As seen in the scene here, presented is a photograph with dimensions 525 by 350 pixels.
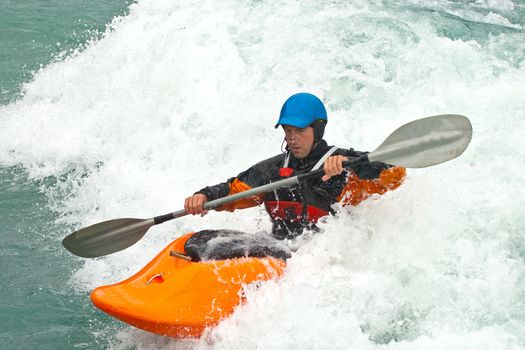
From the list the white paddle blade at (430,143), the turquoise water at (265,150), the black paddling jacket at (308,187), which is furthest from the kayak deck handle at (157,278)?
the white paddle blade at (430,143)

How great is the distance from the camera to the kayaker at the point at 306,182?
381 cm

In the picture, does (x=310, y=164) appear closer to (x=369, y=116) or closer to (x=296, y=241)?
(x=296, y=241)

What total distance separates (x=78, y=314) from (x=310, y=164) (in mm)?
1753

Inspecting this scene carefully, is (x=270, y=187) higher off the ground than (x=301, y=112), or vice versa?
(x=301, y=112)

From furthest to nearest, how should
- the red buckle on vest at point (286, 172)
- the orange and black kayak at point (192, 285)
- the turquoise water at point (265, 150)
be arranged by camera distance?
the red buckle on vest at point (286, 172), the turquoise water at point (265, 150), the orange and black kayak at point (192, 285)

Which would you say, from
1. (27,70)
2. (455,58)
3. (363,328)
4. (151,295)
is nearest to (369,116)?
(455,58)

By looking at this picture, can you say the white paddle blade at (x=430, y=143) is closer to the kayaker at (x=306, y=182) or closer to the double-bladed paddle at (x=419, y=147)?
the double-bladed paddle at (x=419, y=147)

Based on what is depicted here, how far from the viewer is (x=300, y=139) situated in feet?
12.6

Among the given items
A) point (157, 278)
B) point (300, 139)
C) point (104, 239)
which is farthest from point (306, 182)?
point (104, 239)

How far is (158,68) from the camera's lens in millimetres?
7566

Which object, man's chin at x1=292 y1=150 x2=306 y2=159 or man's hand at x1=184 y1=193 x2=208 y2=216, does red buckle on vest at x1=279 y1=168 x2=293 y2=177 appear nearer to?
man's chin at x1=292 y1=150 x2=306 y2=159

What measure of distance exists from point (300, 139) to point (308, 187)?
312mm

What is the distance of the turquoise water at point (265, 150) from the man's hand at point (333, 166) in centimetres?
56

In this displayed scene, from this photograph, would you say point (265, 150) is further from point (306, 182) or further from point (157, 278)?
point (157, 278)
